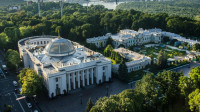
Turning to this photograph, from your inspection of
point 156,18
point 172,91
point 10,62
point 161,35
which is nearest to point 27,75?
point 10,62

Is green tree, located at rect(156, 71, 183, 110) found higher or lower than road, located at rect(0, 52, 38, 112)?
higher

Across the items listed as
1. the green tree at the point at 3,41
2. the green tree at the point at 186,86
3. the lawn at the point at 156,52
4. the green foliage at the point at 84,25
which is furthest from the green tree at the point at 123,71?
the green tree at the point at 3,41

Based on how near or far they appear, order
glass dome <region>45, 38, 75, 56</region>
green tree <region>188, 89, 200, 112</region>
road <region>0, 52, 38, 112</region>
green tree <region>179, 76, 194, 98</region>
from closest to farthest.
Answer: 1. green tree <region>188, 89, 200, 112</region>
2. green tree <region>179, 76, 194, 98</region>
3. road <region>0, 52, 38, 112</region>
4. glass dome <region>45, 38, 75, 56</region>

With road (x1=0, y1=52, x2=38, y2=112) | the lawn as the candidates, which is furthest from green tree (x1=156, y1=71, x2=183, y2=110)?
the lawn

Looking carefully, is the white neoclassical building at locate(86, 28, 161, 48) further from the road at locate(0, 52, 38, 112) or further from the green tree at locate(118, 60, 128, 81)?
the road at locate(0, 52, 38, 112)

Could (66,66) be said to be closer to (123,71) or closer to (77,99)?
(77,99)

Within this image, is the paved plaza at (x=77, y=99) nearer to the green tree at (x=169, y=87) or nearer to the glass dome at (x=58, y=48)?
the glass dome at (x=58, y=48)
